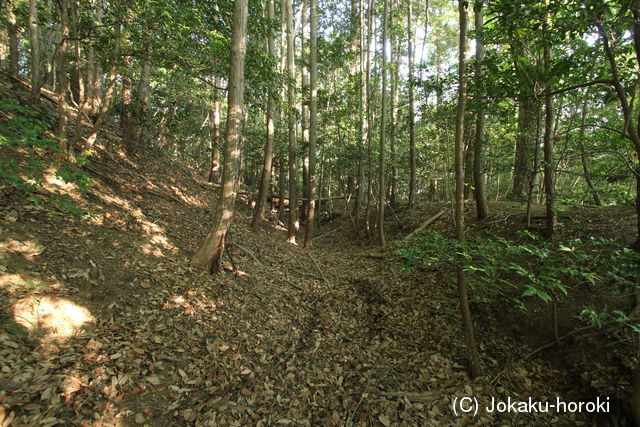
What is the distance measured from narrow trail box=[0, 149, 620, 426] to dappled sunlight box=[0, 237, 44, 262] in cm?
2

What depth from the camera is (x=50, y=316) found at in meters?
3.18

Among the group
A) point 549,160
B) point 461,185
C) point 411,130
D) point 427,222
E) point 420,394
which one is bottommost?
point 420,394

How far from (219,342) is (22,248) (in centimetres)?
296

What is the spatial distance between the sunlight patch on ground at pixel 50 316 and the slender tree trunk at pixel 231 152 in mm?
2109

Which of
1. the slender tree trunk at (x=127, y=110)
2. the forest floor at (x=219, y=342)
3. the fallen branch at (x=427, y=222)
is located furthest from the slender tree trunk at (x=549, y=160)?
the slender tree trunk at (x=127, y=110)

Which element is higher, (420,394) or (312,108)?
(312,108)

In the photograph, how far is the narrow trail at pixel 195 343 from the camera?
288cm

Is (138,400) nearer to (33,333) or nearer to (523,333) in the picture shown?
(33,333)

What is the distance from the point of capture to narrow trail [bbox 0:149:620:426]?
2881mm

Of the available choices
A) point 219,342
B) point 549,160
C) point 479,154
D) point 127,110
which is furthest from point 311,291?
point 127,110

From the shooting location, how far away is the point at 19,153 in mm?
5559

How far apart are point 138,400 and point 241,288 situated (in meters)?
2.78

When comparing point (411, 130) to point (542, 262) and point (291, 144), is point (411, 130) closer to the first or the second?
point (291, 144)

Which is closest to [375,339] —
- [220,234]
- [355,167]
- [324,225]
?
[220,234]
